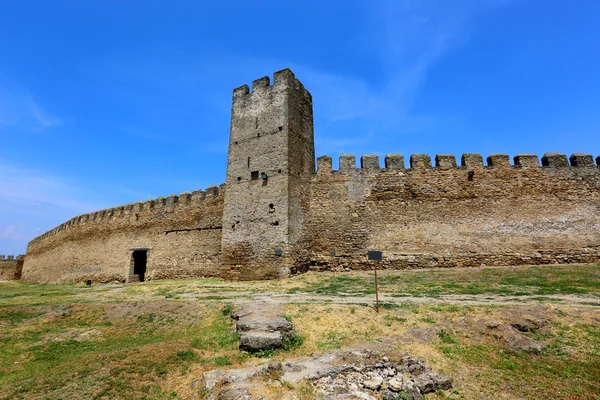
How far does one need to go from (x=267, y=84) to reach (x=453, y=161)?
32.9 ft

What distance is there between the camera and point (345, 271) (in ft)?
51.1

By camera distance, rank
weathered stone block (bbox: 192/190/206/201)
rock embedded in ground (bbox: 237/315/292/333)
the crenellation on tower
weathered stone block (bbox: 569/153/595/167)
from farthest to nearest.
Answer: weathered stone block (bbox: 192/190/206/201) < the crenellation on tower < weathered stone block (bbox: 569/153/595/167) < rock embedded in ground (bbox: 237/315/292/333)

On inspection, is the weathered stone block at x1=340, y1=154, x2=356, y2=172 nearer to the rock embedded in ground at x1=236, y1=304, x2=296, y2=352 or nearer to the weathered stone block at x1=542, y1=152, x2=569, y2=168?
the weathered stone block at x1=542, y1=152, x2=569, y2=168

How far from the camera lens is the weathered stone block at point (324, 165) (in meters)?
17.0

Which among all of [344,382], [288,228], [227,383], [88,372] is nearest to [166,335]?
[88,372]

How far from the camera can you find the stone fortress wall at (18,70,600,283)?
14.8 metres

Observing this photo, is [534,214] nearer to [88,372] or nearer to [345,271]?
[345,271]

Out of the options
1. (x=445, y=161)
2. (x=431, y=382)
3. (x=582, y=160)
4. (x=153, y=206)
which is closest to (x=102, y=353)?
(x=431, y=382)

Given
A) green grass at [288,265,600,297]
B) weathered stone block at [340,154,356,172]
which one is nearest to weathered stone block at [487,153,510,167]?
green grass at [288,265,600,297]

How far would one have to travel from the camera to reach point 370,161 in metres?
16.8

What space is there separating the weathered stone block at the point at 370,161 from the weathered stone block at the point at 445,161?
9.55 feet

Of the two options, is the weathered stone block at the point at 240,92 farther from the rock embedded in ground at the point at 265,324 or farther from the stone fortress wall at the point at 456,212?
the rock embedded in ground at the point at 265,324

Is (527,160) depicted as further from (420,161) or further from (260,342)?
(260,342)

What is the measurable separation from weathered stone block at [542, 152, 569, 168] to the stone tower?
11.2 meters
